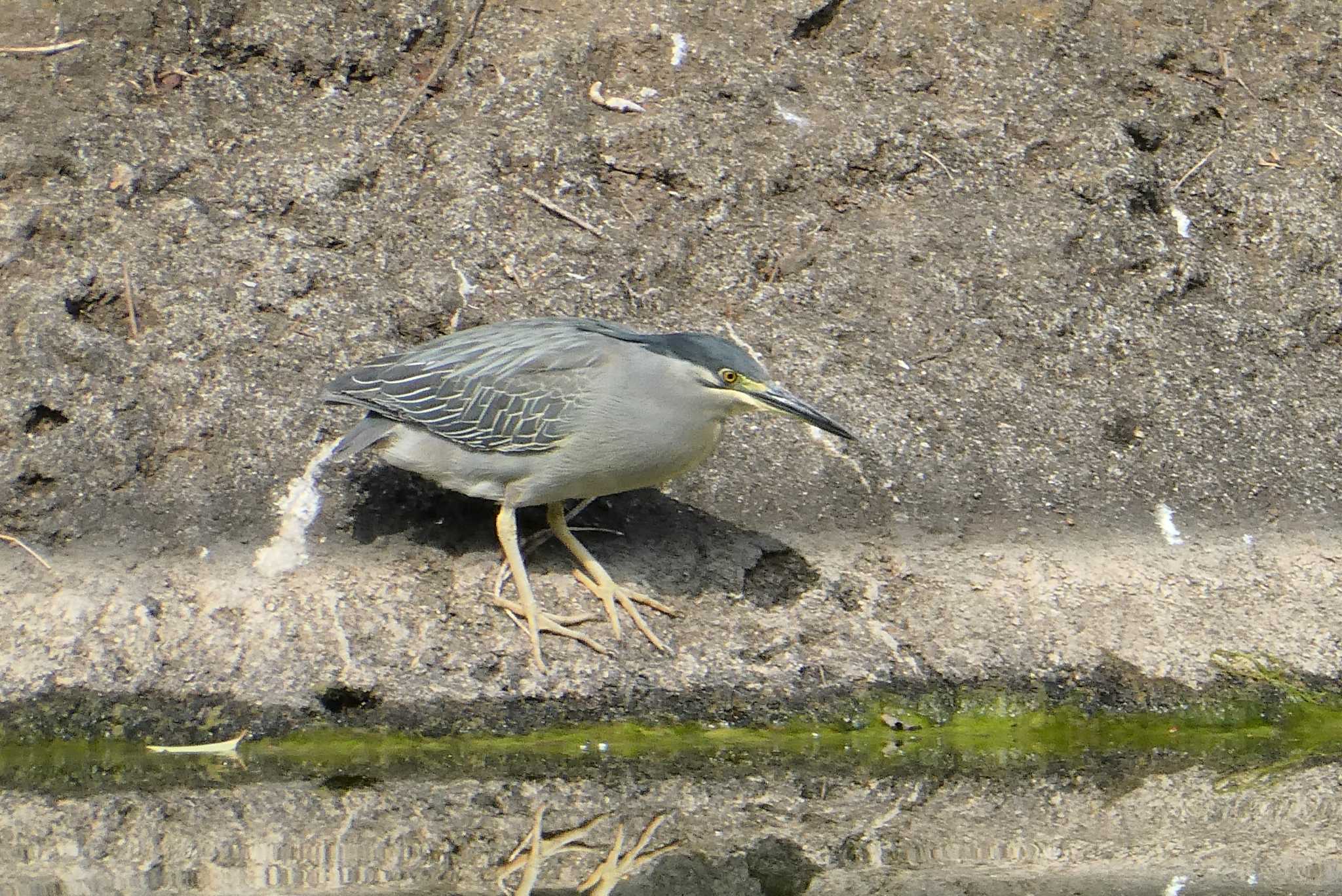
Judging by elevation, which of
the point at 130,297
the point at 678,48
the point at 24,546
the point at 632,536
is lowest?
the point at 24,546

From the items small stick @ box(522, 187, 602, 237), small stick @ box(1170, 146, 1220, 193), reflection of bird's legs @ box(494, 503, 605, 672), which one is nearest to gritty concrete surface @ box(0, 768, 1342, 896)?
reflection of bird's legs @ box(494, 503, 605, 672)

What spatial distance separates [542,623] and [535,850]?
3.41ft

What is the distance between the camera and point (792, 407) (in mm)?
5371

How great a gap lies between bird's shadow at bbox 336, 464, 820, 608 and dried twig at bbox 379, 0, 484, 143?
2.05 m

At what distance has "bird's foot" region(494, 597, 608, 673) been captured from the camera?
545 cm

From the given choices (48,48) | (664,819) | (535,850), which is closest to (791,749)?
(664,819)

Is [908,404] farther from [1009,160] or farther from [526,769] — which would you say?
[526,769]

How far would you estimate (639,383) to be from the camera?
17.9 ft

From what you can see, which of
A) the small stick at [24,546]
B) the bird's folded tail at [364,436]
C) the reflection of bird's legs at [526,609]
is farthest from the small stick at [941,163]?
the small stick at [24,546]

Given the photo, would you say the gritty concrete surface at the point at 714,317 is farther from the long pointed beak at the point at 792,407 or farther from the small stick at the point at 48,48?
the long pointed beak at the point at 792,407

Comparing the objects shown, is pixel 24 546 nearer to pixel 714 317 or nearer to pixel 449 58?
pixel 714 317

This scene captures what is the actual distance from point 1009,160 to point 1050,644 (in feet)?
8.73

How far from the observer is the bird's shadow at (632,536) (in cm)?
584

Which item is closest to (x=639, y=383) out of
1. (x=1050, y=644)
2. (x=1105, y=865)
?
(x=1050, y=644)
